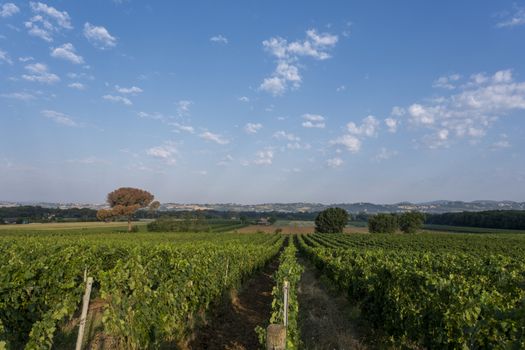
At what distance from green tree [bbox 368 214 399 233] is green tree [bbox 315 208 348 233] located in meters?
7.61

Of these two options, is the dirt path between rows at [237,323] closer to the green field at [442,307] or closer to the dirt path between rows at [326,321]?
the dirt path between rows at [326,321]

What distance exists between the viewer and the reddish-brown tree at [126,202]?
7975 centimetres

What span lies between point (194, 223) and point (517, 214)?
86607 millimetres

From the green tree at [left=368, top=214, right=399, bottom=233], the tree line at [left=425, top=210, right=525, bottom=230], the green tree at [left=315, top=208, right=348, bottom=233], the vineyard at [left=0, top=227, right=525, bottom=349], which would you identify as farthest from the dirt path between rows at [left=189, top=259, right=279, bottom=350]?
the tree line at [left=425, top=210, right=525, bottom=230]

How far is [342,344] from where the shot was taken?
805 cm

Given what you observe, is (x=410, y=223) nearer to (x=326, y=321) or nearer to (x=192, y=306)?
(x=326, y=321)

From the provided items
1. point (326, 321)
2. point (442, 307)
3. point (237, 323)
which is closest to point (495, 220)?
point (326, 321)

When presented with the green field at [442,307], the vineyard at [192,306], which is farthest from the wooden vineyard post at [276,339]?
the green field at [442,307]

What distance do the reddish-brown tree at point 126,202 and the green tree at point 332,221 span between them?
47.3 m

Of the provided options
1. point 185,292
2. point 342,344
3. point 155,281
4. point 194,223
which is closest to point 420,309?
point 342,344

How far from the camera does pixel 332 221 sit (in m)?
93.2

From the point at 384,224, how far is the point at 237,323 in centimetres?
8629

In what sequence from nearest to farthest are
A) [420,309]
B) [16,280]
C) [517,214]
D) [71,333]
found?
[16,280]
[420,309]
[71,333]
[517,214]

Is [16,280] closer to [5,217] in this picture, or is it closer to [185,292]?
[185,292]
